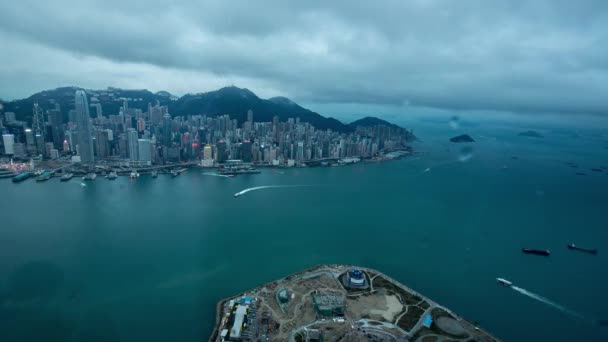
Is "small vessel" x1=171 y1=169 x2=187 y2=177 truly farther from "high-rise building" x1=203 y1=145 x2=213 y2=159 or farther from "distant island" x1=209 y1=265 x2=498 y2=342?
"distant island" x1=209 y1=265 x2=498 y2=342

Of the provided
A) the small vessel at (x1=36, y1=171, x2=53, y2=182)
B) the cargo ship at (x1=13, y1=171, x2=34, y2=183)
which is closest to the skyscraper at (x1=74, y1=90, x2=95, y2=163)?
the small vessel at (x1=36, y1=171, x2=53, y2=182)

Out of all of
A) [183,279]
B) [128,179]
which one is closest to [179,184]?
[128,179]

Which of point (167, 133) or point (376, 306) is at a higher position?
point (167, 133)

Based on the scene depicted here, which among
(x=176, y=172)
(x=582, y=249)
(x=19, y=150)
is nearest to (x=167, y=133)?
(x=176, y=172)

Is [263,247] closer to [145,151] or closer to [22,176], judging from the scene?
[145,151]

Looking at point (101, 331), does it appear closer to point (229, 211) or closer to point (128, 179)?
point (229, 211)

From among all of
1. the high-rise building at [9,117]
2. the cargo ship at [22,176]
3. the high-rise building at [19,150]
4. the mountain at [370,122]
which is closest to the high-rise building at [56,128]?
the high-rise building at [19,150]

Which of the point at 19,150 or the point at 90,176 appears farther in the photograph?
the point at 19,150
